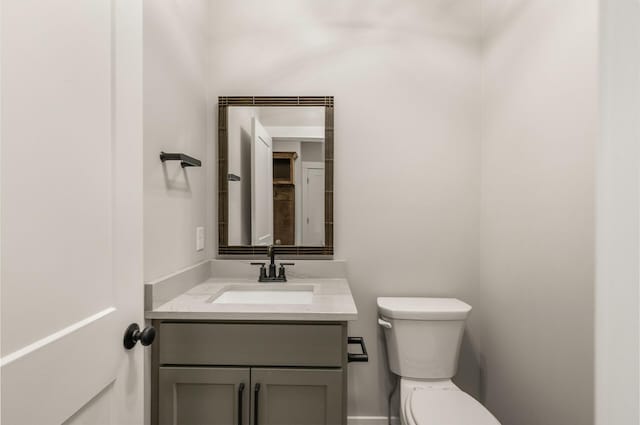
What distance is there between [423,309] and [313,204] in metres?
0.76

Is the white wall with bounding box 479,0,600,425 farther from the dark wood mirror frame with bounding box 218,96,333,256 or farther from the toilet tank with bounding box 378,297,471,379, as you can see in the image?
the dark wood mirror frame with bounding box 218,96,333,256

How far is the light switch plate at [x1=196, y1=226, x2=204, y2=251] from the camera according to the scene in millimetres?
1799

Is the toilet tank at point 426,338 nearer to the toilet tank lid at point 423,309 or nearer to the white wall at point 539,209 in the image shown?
the toilet tank lid at point 423,309

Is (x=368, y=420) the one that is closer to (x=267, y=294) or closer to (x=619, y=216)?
(x=267, y=294)

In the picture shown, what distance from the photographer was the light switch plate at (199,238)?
5.90 feet

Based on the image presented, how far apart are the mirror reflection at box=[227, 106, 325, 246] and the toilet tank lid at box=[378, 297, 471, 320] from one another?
1.53 ft

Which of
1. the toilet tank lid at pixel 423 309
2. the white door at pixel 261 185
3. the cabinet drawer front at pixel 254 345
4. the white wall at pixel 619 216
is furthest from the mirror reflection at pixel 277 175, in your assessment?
the white wall at pixel 619 216

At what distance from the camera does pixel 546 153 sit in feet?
4.61

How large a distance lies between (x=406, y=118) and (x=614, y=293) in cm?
143

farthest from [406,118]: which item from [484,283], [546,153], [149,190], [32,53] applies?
[32,53]

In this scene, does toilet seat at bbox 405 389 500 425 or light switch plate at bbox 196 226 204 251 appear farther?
light switch plate at bbox 196 226 204 251

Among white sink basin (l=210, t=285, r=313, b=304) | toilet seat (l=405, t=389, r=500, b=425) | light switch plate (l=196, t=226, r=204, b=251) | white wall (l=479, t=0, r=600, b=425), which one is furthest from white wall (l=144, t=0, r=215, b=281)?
white wall (l=479, t=0, r=600, b=425)

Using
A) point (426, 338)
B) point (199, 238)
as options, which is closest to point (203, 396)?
point (199, 238)

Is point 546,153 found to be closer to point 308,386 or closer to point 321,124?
point 321,124
